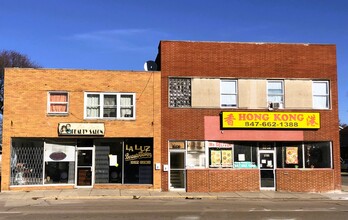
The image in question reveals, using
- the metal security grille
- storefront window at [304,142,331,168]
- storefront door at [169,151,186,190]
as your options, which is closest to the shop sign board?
the metal security grille

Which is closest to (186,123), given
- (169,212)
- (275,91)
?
(275,91)

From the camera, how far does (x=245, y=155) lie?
2380 centimetres

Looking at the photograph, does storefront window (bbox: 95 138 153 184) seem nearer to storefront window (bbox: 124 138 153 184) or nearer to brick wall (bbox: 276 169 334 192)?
storefront window (bbox: 124 138 153 184)

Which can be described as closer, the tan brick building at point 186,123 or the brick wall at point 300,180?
the tan brick building at point 186,123

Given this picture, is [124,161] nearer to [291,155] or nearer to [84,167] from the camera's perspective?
[84,167]

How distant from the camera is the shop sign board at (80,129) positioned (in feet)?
73.9

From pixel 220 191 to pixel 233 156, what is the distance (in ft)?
6.58

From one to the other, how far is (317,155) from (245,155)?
3.99 meters

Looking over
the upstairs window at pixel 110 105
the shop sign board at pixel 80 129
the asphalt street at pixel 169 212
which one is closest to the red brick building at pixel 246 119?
the upstairs window at pixel 110 105

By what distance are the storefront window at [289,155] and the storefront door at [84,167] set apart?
9910 mm

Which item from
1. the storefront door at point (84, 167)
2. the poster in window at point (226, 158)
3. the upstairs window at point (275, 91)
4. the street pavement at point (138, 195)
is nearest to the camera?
Answer: the street pavement at point (138, 195)

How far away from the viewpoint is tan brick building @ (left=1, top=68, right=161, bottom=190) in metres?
22.5

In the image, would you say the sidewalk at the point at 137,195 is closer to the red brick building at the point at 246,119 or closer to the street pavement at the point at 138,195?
the street pavement at the point at 138,195

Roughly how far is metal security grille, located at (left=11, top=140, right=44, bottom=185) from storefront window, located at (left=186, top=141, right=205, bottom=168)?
754cm
